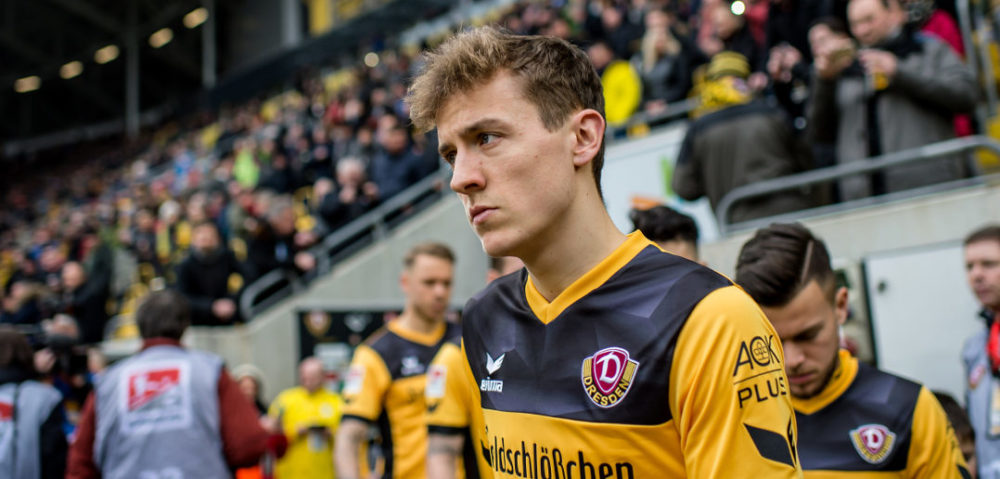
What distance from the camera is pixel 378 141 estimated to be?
39.3 ft

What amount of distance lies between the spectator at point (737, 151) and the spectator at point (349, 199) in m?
5.87

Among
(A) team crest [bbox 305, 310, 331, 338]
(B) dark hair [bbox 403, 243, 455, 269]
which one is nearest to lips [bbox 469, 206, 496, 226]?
(B) dark hair [bbox 403, 243, 455, 269]

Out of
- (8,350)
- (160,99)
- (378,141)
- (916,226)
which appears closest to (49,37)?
(160,99)

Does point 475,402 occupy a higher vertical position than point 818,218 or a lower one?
lower

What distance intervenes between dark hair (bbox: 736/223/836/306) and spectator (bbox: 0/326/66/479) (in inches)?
148

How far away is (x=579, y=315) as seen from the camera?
1.79 metres

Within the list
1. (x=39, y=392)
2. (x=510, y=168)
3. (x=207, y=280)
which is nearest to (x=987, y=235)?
(x=510, y=168)

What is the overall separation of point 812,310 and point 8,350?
13.4ft

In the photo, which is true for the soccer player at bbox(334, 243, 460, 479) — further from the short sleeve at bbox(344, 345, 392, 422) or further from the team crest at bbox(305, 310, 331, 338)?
the team crest at bbox(305, 310, 331, 338)

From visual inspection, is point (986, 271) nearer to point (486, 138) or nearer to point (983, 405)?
point (983, 405)

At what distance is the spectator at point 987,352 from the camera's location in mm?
3174

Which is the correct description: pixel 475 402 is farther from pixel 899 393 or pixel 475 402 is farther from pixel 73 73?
pixel 73 73

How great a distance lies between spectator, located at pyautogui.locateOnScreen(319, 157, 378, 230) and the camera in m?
10.5

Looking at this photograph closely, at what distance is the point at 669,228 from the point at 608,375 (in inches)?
71.3
